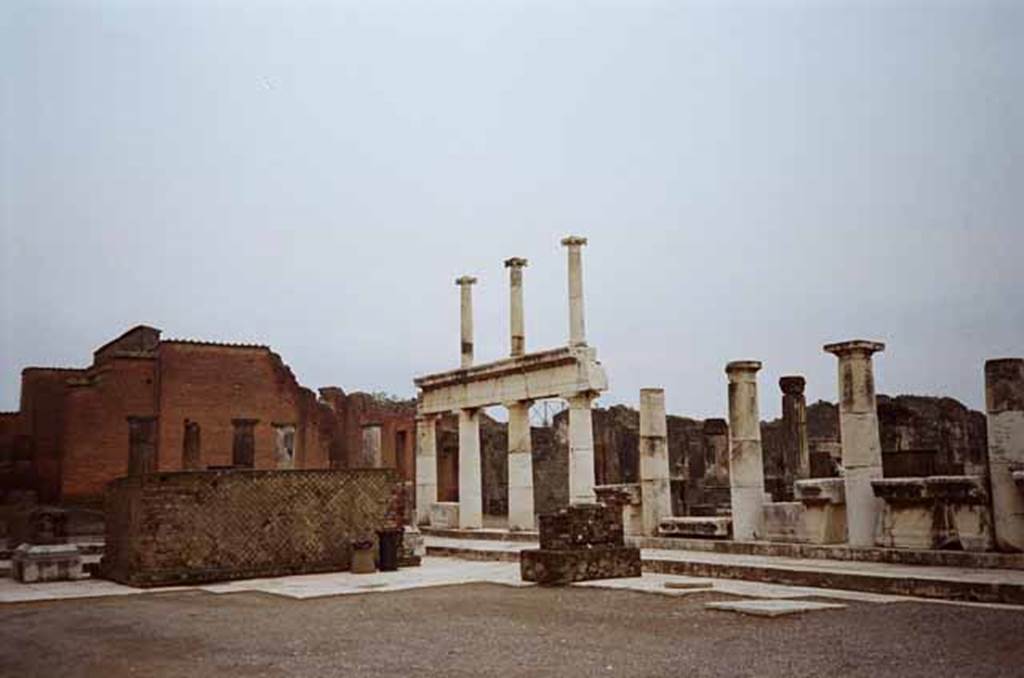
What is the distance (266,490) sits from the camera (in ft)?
50.5

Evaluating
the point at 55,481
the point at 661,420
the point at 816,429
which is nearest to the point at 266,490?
the point at 661,420

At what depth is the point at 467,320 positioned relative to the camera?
24000mm

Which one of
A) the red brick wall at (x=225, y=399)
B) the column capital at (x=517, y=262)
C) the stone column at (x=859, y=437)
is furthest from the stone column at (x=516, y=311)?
the red brick wall at (x=225, y=399)

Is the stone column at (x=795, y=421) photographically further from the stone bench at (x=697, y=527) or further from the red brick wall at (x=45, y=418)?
the red brick wall at (x=45, y=418)

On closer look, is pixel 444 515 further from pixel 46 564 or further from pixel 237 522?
pixel 46 564

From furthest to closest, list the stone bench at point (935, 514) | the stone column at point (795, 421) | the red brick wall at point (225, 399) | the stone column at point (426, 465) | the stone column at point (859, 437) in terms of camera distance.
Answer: the red brick wall at point (225, 399), the stone column at point (426, 465), the stone column at point (795, 421), the stone column at point (859, 437), the stone bench at point (935, 514)

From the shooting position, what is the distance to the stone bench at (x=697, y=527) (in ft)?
53.4

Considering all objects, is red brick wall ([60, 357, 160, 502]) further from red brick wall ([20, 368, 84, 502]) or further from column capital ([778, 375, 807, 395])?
column capital ([778, 375, 807, 395])

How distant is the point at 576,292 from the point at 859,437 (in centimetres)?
766

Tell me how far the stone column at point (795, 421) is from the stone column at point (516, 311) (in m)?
5.68

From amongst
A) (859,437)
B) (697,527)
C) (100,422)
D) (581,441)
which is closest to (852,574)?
(859,437)

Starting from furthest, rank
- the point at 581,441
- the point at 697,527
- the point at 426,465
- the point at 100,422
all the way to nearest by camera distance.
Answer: the point at 100,422 < the point at 426,465 < the point at 581,441 < the point at 697,527

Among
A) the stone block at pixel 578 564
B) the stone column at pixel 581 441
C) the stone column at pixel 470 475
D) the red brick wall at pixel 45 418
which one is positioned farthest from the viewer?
the red brick wall at pixel 45 418

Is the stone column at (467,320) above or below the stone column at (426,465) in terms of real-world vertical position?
above
